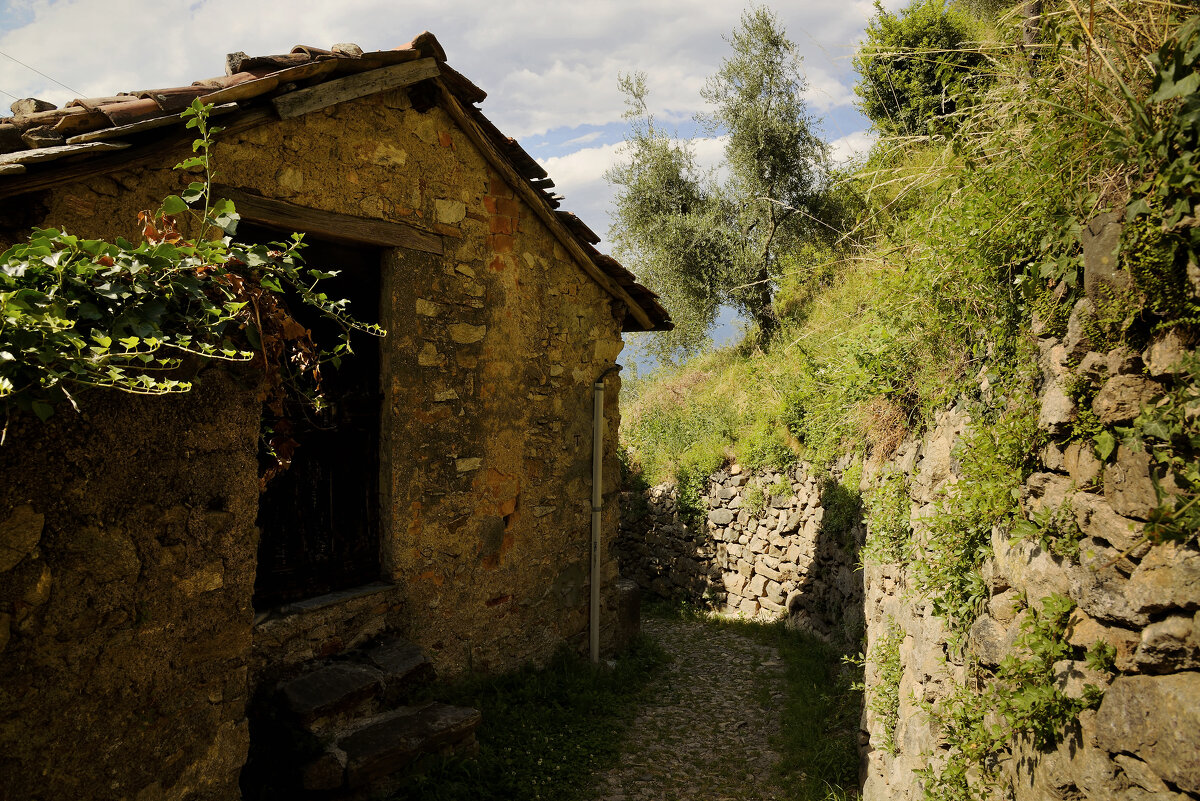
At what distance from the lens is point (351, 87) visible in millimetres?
4102

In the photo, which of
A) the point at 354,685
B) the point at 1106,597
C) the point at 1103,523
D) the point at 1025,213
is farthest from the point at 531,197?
the point at 1106,597

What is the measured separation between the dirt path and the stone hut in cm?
96

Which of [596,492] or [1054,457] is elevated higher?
[1054,457]

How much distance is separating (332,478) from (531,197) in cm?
255

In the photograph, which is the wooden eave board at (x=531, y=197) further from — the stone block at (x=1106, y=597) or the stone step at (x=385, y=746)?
the stone block at (x=1106, y=597)

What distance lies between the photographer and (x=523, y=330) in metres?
5.45

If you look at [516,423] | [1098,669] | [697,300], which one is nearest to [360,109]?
[516,423]

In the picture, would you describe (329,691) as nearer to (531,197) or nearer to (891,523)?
(891,523)

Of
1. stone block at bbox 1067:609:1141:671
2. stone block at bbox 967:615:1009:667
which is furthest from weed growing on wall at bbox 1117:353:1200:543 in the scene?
stone block at bbox 967:615:1009:667

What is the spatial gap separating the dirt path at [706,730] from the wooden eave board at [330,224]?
386cm

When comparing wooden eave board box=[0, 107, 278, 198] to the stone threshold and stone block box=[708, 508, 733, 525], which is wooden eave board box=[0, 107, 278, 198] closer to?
the stone threshold

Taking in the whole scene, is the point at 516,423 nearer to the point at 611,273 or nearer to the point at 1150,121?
the point at 611,273

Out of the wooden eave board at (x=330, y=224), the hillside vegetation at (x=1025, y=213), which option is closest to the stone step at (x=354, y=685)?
the wooden eave board at (x=330, y=224)

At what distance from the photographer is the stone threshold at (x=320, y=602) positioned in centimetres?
394
